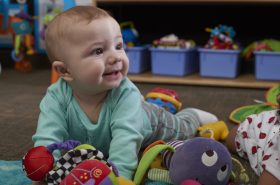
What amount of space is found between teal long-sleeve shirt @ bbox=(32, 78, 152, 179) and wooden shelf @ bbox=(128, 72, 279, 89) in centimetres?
91

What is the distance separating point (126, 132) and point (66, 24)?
22 cm

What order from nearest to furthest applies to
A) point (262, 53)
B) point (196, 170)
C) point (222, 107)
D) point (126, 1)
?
point (196, 170)
point (222, 107)
point (262, 53)
point (126, 1)

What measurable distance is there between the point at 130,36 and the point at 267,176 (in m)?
1.28

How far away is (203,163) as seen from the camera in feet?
2.06

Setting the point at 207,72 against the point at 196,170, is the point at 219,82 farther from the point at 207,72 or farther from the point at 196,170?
the point at 196,170

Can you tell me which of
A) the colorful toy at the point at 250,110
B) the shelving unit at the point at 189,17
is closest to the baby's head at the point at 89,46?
the colorful toy at the point at 250,110

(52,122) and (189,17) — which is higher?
(189,17)

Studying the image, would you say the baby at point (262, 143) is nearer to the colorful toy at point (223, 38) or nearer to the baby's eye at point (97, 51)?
the baby's eye at point (97, 51)

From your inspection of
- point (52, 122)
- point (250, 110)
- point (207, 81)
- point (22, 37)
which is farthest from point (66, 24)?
point (22, 37)

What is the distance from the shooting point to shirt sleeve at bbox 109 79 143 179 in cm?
71

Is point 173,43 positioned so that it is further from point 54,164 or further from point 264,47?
point 54,164

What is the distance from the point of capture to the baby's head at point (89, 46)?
0.72 m

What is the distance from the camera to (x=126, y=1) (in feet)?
5.74

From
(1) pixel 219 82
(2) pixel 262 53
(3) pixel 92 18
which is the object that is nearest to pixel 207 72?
(1) pixel 219 82
